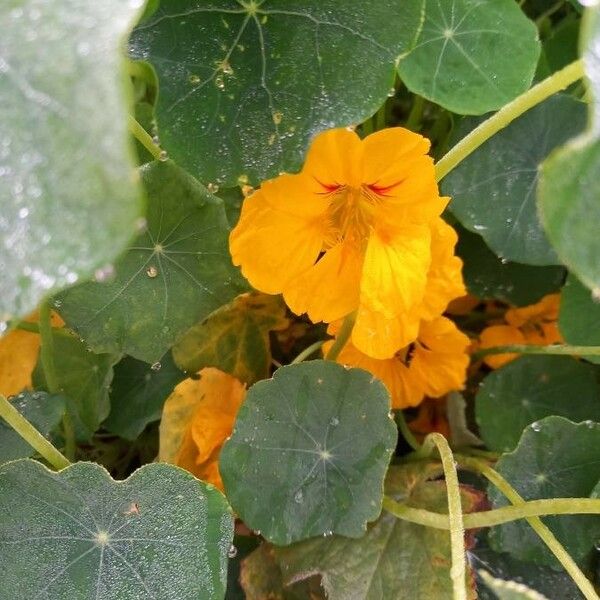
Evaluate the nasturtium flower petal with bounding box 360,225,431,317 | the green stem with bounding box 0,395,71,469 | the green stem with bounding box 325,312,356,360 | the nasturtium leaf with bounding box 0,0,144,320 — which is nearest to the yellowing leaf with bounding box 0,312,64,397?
the green stem with bounding box 0,395,71,469

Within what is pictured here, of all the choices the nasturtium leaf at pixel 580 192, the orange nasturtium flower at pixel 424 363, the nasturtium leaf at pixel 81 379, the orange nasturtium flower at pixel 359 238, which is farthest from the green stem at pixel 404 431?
the nasturtium leaf at pixel 580 192

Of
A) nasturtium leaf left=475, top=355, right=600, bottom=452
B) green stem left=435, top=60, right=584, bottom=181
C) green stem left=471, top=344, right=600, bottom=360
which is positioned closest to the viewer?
green stem left=435, top=60, right=584, bottom=181

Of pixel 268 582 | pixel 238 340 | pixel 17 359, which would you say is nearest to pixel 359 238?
pixel 238 340

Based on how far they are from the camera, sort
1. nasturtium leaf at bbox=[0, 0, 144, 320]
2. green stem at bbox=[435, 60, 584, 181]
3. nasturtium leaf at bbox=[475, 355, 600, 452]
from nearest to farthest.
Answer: nasturtium leaf at bbox=[0, 0, 144, 320] → green stem at bbox=[435, 60, 584, 181] → nasturtium leaf at bbox=[475, 355, 600, 452]

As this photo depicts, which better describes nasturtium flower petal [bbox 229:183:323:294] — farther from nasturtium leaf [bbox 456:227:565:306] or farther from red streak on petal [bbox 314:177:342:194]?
nasturtium leaf [bbox 456:227:565:306]

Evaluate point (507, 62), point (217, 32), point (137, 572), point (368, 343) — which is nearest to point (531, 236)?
point (507, 62)

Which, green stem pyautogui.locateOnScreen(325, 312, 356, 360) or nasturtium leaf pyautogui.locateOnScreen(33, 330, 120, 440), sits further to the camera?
nasturtium leaf pyautogui.locateOnScreen(33, 330, 120, 440)

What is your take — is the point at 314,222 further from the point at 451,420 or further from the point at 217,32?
the point at 451,420
